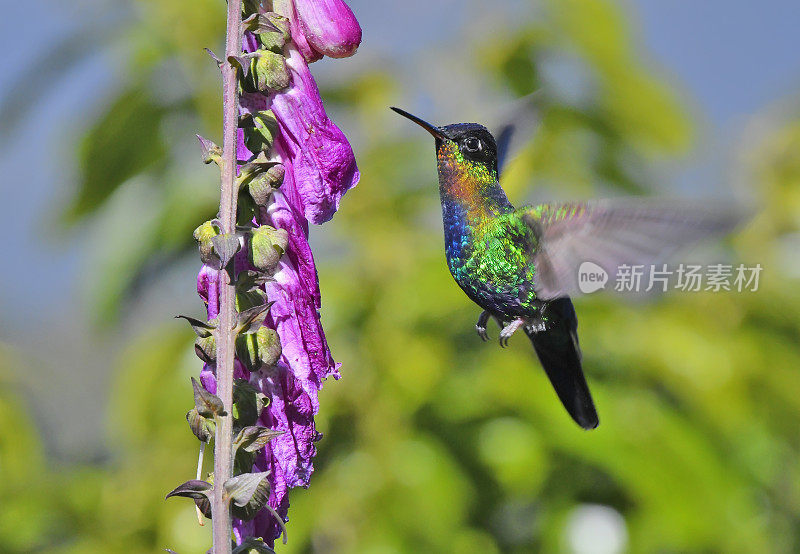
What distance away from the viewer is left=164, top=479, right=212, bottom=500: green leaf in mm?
1034

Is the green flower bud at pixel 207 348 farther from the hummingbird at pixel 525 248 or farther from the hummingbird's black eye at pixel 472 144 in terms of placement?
the hummingbird's black eye at pixel 472 144

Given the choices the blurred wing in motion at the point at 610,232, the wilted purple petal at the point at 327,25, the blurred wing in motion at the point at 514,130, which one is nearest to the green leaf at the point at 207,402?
the wilted purple petal at the point at 327,25

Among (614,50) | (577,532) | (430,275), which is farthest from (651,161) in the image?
(577,532)

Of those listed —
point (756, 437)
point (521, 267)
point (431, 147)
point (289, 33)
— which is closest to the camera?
point (289, 33)

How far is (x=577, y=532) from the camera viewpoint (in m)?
2.55

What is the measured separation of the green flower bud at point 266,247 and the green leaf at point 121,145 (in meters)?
1.78

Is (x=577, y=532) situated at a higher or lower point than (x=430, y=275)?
lower

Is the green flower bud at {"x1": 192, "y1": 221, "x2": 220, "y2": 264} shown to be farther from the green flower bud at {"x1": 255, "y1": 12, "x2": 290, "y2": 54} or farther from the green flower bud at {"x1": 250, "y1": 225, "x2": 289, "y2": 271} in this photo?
the green flower bud at {"x1": 255, "y1": 12, "x2": 290, "y2": 54}

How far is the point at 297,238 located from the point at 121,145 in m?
1.73

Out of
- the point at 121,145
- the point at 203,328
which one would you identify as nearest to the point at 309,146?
the point at 203,328

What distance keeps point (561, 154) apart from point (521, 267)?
4.00ft

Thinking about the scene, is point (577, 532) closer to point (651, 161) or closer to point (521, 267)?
point (521, 267)

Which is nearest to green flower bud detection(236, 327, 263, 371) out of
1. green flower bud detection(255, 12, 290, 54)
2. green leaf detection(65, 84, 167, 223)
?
green flower bud detection(255, 12, 290, 54)

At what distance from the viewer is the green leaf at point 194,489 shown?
1.03m
